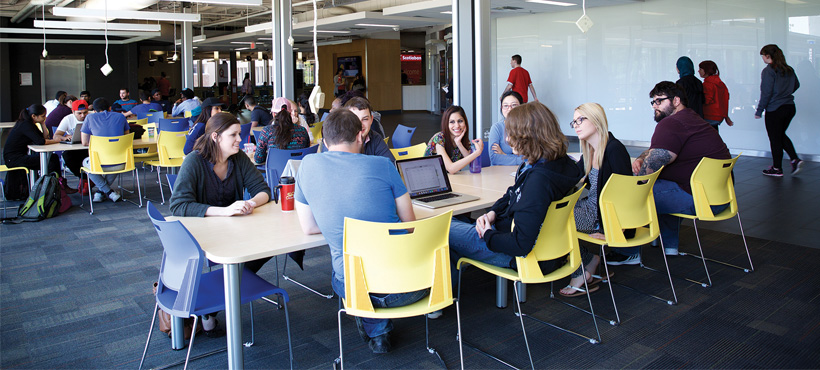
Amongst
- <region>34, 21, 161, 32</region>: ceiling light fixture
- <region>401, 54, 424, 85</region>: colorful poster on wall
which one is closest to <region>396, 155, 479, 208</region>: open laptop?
<region>34, 21, 161, 32</region>: ceiling light fixture

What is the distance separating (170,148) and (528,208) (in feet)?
16.9

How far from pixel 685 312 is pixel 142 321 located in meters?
3.04

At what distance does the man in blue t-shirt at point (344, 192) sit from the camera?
100 inches

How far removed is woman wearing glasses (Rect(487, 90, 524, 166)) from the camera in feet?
15.6

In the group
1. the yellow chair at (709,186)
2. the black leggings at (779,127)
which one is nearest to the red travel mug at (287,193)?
the yellow chair at (709,186)

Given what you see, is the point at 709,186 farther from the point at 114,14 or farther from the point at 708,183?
the point at 114,14

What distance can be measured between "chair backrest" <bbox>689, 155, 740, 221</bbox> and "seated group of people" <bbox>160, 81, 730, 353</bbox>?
0.46ft

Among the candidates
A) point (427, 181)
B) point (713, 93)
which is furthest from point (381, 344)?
point (713, 93)

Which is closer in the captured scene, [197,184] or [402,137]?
[197,184]

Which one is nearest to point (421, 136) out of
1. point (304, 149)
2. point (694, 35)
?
point (694, 35)

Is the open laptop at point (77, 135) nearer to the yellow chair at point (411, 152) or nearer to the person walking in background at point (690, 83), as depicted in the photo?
the yellow chair at point (411, 152)

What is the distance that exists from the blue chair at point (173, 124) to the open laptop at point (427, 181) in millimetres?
5634

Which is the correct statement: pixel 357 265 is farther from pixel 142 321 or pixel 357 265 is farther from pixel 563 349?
pixel 142 321

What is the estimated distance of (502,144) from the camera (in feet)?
16.2
